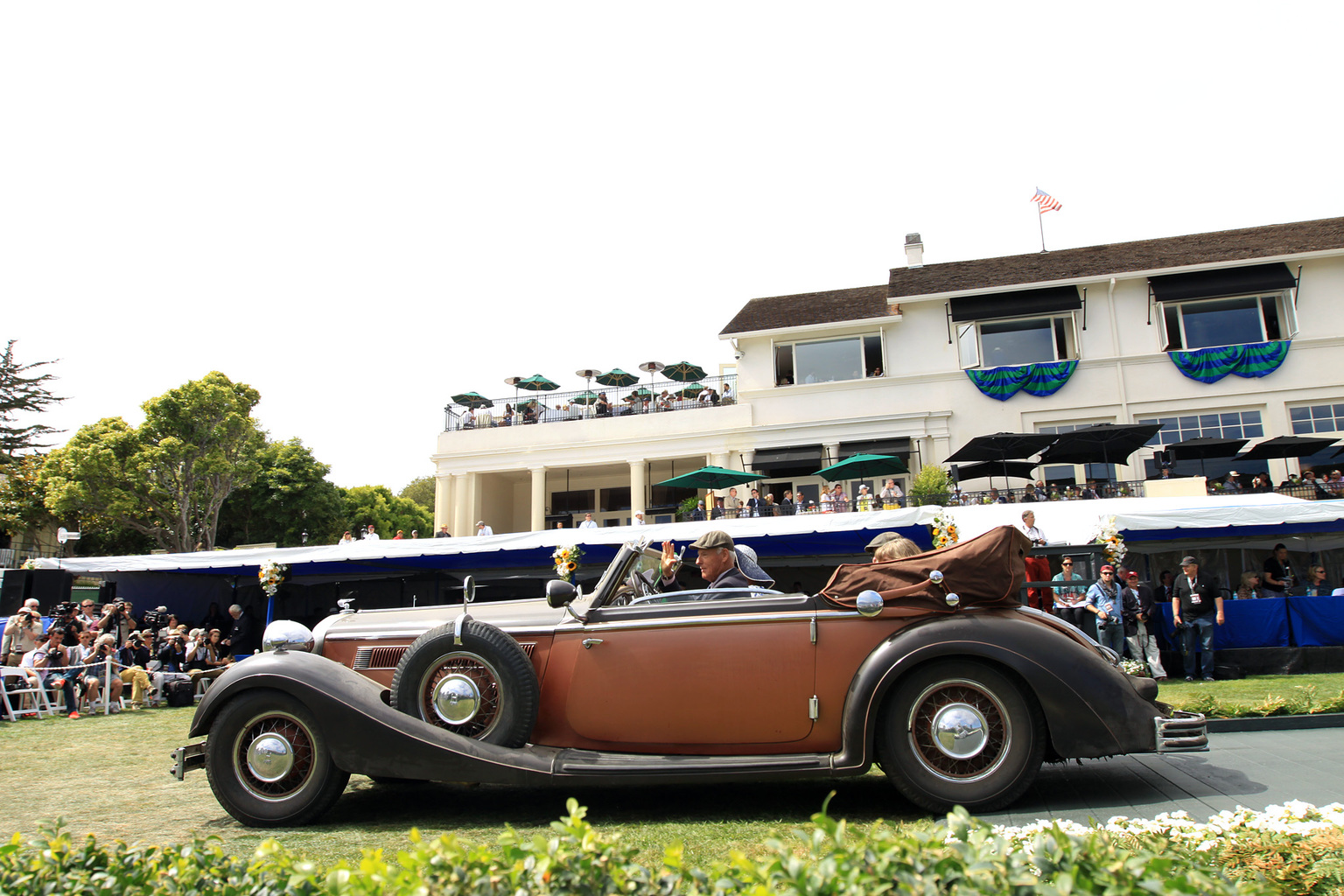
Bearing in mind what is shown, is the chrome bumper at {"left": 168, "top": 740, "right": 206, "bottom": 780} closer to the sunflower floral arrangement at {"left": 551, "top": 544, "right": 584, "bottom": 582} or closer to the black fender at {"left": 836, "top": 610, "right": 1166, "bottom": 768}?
the black fender at {"left": 836, "top": 610, "right": 1166, "bottom": 768}

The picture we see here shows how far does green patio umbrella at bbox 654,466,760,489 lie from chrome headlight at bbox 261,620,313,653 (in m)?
18.0

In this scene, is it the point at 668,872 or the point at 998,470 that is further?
the point at 998,470

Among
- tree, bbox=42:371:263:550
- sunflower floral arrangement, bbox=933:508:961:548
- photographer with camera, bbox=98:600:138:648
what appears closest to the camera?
sunflower floral arrangement, bbox=933:508:961:548

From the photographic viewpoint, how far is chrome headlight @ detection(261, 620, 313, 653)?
17.4 feet

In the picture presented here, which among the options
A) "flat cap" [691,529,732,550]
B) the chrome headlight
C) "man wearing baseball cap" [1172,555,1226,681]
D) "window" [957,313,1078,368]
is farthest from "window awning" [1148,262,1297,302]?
the chrome headlight

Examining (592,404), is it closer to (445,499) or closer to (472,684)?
(445,499)

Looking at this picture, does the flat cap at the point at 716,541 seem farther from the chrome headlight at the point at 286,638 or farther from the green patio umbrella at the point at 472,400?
the green patio umbrella at the point at 472,400

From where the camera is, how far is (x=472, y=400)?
1320 inches

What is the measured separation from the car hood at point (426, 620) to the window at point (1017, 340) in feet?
80.3

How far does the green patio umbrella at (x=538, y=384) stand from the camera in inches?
1312

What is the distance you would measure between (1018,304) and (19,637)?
26.5 meters

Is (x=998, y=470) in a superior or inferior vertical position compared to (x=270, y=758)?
superior

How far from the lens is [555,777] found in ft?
14.7

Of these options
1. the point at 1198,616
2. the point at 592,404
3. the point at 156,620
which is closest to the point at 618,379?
the point at 592,404
